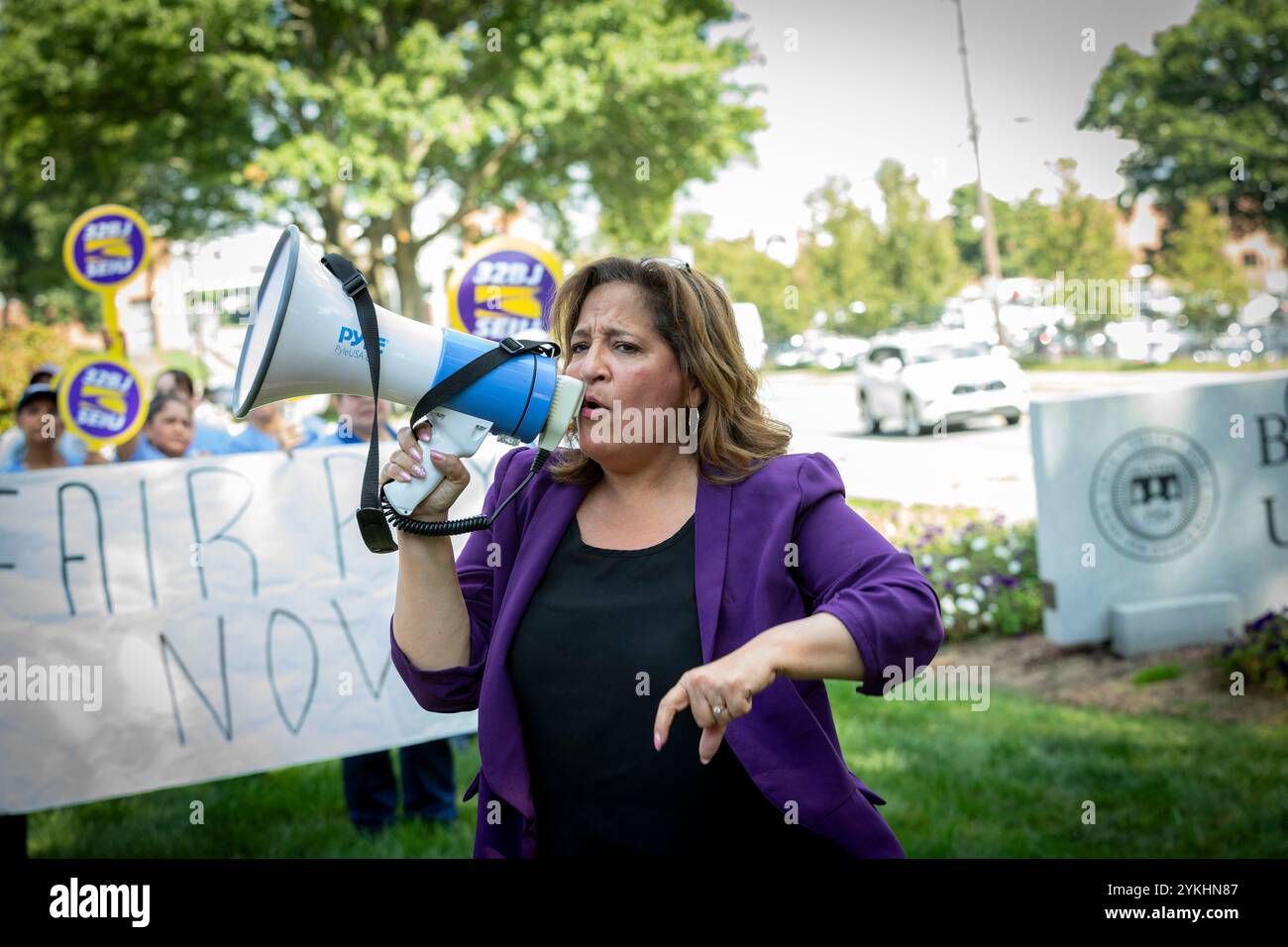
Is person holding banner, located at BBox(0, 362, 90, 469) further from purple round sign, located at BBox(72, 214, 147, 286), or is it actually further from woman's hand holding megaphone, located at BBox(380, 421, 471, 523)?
woman's hand holding megaphone, located at BBox(380, 421, 471, 523)

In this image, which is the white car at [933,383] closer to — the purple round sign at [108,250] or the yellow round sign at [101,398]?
the purple round sign at [108,250]

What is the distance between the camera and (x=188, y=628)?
13.8ft

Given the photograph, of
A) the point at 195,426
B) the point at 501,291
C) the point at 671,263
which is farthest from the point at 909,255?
the point at 671,263

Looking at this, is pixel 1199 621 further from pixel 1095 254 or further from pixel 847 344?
pixel 847 344

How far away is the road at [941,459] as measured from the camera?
33.4ft

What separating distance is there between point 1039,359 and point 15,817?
31.3 m

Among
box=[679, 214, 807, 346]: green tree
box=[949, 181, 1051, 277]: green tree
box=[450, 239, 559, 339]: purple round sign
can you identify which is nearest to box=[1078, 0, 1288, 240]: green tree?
box=[949, 181, 1051, 277]: green tree

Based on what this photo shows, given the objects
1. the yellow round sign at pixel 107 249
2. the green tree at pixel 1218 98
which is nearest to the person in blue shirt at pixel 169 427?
the yellow round sign at pixel 107 249

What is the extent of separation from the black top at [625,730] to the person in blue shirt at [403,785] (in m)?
2.79

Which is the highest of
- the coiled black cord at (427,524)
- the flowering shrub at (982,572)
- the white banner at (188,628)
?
the coiled black cord at (427,524)

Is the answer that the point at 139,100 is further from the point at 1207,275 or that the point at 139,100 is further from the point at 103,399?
the point at 1207,275

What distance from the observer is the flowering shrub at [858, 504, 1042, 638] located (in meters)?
7.02

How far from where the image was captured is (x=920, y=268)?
36.2 m
